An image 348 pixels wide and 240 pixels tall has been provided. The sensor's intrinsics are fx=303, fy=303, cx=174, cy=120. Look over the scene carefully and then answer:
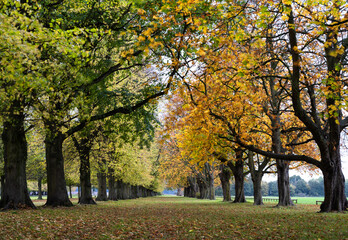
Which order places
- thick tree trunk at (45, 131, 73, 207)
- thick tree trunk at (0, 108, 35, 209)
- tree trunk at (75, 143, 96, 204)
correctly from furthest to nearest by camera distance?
A: tree trunk at (75, 143, 96, 204) < thick tree trunk at (45, 131, 73, 207) < thick tree trunk at (0, 108, 35, 209)

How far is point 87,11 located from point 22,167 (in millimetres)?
8782

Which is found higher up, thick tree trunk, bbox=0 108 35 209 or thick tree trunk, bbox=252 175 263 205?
thick tree trunk, bbox=0 108 35 209

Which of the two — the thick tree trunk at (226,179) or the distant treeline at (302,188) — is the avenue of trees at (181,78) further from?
the distant treeline at (302,188)

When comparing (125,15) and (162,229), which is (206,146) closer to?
(162,229)

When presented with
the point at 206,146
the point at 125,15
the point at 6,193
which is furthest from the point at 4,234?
the point at 125,15

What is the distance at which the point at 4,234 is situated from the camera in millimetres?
7551

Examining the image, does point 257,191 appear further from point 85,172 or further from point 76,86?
point 76,86

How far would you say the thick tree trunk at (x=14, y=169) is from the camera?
49.7 ft

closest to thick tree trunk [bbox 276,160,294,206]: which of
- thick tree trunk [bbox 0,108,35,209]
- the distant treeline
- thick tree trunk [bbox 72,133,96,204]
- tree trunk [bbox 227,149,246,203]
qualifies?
tree trunk [bbox 227,149,246,203]

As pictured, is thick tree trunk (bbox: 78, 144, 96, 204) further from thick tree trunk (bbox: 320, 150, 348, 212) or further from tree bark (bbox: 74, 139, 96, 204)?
thick tree trunk (bbox: 320, 150, 348, 212)

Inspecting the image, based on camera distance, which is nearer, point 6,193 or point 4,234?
point 4,234

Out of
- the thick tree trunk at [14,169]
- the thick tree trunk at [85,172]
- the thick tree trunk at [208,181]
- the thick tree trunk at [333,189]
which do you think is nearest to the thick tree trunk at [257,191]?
the thick tree trunk at [333,189]

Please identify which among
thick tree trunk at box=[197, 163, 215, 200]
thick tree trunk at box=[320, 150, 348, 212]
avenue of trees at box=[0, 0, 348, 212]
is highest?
avenue of trees at box=[0, 0, 348, 212]

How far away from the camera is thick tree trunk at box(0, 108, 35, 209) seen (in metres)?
15.1
